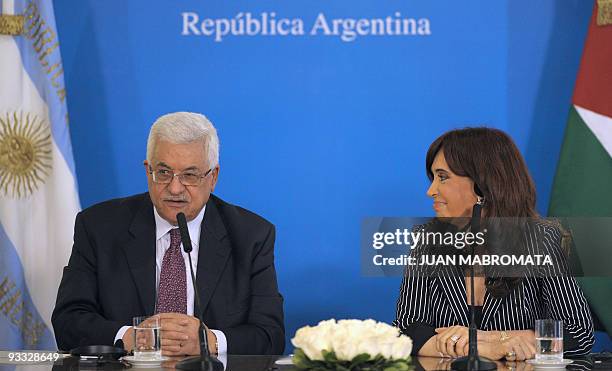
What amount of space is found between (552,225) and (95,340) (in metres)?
1.65

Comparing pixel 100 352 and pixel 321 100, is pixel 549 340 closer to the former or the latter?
pixel 100 352

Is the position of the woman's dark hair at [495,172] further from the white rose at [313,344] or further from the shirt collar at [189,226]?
the white rose at [313,344]

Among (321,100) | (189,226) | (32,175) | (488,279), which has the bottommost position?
(488,279)

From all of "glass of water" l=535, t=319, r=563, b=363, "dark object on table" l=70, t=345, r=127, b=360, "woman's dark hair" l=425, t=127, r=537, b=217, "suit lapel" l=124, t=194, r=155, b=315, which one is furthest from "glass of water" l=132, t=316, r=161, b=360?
"woman's dark hair" l=425, t=127, r=537, b=217

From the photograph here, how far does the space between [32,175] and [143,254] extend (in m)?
1.09

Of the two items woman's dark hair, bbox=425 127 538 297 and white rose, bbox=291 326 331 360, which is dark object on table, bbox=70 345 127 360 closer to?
white rose, bbox=291 326 331 360

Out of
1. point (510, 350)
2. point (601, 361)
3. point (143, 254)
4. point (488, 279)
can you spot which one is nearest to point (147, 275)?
point (143, 254)

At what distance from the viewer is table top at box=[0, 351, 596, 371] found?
2.53m

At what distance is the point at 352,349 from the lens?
1.94 m

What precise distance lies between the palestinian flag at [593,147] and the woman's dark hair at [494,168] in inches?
36.1

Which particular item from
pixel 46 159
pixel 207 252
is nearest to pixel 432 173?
pixel 207 252

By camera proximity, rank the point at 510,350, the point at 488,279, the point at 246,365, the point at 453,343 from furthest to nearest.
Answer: the point at 488,279 < the point at 453,343 < the point at 510,350 < the point at 246,365

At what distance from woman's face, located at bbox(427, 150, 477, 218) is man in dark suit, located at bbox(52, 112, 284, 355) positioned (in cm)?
68

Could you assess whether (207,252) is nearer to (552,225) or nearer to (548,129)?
(552,225)
